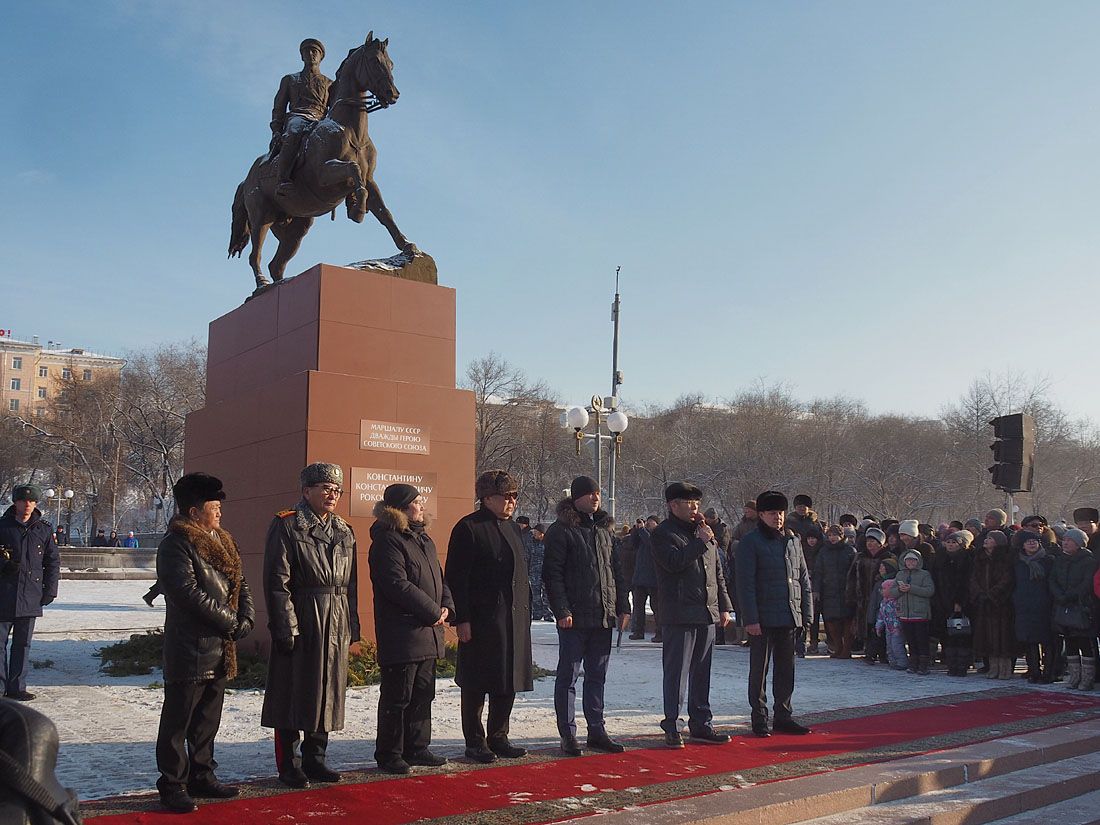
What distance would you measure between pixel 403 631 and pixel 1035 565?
8.35 m

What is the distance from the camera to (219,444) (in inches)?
456

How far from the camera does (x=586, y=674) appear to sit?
732 centimetres

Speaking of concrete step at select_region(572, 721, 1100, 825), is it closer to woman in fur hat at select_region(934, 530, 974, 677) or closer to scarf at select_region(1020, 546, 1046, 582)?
scarf at select_region(1020, 546, 1046, 582)

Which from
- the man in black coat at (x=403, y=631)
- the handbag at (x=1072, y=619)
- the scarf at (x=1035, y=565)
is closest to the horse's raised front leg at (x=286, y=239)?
the man in black coat at (x=403, y=631)

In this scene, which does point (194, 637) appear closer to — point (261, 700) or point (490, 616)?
point (490, 616)

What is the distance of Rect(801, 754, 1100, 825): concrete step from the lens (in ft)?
19.2

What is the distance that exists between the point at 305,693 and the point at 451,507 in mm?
5072

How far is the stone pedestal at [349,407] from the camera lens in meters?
10.0

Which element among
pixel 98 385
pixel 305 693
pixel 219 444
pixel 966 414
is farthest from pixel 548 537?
pixel 98 385

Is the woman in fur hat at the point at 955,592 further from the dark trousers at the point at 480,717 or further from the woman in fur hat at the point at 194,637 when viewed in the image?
the woman in fur hat at the point at 194,637

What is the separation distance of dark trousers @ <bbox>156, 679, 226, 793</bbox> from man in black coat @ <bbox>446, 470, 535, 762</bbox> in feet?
5.80

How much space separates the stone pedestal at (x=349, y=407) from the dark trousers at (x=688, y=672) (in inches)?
148

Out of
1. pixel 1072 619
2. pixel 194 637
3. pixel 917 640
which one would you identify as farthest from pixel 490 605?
pixel 917 640

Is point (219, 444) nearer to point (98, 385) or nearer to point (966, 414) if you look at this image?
point (966, 414)
